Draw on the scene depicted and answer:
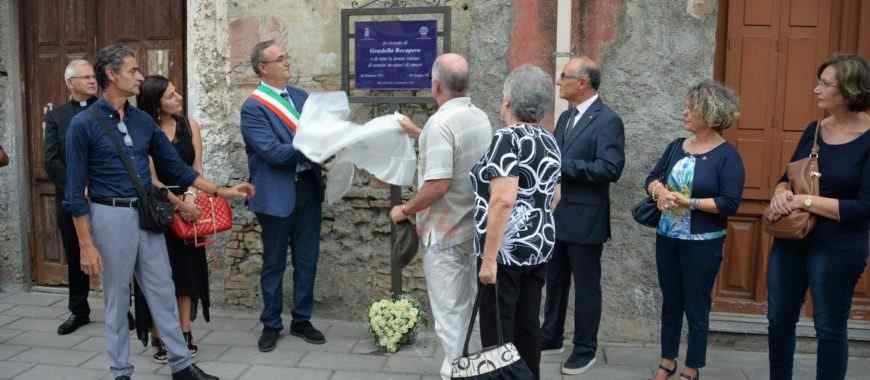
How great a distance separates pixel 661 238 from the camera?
13.2ft

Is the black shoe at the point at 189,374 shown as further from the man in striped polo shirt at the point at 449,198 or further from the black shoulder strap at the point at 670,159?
the black shoulder strap at the point at 670,159

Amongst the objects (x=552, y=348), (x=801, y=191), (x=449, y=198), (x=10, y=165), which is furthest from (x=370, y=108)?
(x=10, y=165)

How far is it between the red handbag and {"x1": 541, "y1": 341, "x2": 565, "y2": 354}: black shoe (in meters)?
2.13

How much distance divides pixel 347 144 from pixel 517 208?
4.37 ft

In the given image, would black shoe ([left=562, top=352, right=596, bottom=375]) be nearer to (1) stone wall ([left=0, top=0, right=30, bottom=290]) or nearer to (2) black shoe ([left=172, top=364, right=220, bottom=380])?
(2) black shoe ([left=172, top=364, right=220, bottom=380])

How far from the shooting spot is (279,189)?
4.71 metres

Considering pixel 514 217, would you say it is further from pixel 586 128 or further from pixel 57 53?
pixel 57 53

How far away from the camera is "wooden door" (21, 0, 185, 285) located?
589 cm

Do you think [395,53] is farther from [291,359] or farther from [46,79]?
[46,79]

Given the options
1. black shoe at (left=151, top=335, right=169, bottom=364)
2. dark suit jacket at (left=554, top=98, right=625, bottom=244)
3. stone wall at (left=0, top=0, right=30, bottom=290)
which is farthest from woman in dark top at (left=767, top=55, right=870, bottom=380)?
stone wall at (left=0, top=0, right=30, bottom=290)

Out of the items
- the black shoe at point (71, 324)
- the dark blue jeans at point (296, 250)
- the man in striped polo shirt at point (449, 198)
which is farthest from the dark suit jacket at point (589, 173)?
the black shoe at point (71, 324)

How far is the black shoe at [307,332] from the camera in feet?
16.3

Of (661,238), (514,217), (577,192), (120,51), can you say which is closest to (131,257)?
(120,51)

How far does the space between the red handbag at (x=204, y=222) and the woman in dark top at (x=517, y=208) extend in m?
1.85
